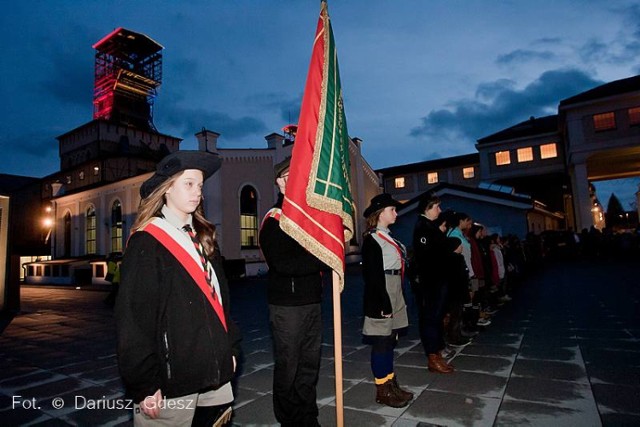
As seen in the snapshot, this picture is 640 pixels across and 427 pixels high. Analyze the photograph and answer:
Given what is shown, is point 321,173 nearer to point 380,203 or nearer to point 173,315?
point 380,203

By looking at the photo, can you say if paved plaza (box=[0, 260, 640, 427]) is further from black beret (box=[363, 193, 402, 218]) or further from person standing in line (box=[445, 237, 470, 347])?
black beret (box=[363, 193, 402, 218])

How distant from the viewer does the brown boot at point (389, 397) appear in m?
3.40

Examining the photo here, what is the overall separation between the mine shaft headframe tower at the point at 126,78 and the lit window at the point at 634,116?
41703mm

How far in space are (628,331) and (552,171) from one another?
28.3 metres

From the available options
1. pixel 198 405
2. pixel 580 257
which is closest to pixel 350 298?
pixel 198 405

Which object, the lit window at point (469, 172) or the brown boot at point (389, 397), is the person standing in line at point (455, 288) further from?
the lit window at point (469, 172)

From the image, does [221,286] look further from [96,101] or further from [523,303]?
[96,101]

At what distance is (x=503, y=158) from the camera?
3169 centimetres

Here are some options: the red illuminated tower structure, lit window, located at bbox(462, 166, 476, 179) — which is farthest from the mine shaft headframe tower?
lit window, located at bbox(462, 166, 476, 179)

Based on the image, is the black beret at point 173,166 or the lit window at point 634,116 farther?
the lit window at point 634,116

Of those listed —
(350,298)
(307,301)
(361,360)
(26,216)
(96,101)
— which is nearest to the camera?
(307,301)

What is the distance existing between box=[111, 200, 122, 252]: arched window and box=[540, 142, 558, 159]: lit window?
3391cm

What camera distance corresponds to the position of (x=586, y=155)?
24.9 metres

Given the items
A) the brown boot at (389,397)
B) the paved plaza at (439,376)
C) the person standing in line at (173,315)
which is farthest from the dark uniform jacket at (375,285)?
the person standing in line at (173,315)
